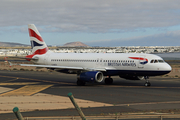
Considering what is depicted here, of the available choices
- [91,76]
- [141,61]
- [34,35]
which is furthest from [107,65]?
[34,35]

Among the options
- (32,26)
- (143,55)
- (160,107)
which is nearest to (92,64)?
(143,55)

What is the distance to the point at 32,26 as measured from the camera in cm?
4447

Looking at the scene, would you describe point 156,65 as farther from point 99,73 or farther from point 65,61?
point 65,61

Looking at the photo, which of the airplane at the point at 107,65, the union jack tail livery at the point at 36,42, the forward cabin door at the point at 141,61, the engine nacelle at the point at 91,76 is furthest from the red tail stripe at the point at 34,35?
the forward cabin door at the point at 141,61

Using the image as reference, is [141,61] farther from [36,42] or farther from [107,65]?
[36,42]

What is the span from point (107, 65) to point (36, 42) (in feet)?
A: 42.6

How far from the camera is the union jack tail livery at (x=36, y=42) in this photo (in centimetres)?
4391

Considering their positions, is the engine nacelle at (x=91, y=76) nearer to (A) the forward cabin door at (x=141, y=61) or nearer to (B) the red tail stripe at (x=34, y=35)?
(A) the forward cabin door at (x=141, y=61)

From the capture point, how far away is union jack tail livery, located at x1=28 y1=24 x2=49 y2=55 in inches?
→ 1729

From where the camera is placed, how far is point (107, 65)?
1464 inches

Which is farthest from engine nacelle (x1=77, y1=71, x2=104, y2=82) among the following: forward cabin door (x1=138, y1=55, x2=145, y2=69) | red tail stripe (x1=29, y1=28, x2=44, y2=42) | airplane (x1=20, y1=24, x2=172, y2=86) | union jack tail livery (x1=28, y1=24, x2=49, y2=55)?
red tail stripe (x1=29, y1=28, x2=44, y2=42)

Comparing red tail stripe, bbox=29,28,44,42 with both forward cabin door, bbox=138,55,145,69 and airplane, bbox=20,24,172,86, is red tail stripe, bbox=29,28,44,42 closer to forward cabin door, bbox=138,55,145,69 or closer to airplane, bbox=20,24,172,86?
airplane, bbox=20,24,172,86

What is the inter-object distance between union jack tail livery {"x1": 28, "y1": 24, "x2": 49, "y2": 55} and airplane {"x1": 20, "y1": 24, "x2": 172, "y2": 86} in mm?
Answer: 1468

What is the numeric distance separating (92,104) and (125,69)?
585 inches
